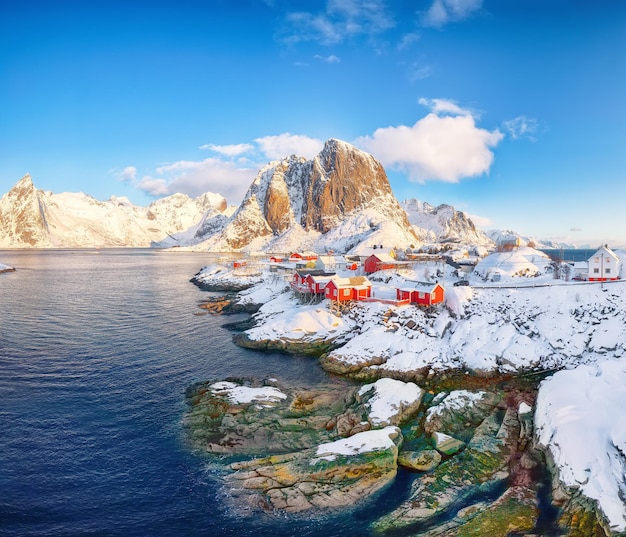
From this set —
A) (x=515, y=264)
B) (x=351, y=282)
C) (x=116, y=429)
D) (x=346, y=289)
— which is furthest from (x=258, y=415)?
(x=515, y=264)

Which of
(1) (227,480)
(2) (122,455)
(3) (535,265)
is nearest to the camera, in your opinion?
(1) (227,480)

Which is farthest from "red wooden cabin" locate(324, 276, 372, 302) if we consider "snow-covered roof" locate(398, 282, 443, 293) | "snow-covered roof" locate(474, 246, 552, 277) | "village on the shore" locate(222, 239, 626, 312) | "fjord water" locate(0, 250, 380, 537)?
"snow-covered roof" locate(474, 246, 552, 277)

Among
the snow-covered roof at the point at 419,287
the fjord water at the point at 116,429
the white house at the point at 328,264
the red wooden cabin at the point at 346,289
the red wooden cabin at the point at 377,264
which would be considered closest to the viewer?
the fjord water at the point at 116,429

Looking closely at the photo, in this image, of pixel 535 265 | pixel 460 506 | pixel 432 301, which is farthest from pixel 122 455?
pixel 535 265

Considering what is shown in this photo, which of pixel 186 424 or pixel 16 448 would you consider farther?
pixel 186 424

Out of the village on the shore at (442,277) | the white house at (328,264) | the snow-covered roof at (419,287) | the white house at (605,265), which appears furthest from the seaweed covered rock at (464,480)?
the white house at (328,264)

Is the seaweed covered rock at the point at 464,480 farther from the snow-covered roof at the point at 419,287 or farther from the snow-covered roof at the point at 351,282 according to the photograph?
the snow-covered roof at the point at 351,282

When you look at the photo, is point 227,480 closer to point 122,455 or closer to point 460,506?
point 122,455
